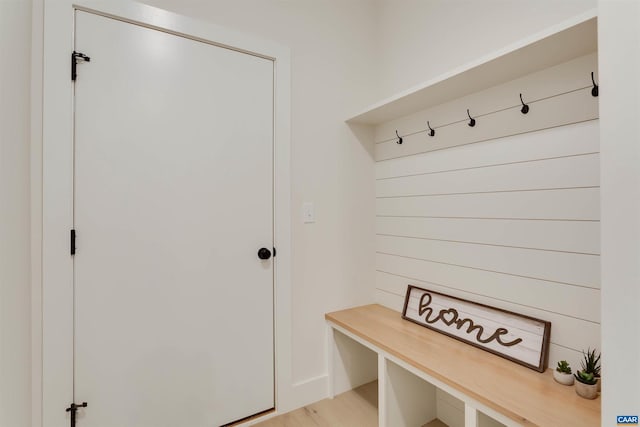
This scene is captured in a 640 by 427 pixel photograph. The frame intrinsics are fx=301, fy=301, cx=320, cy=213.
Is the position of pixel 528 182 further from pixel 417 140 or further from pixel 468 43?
pixel 468 43

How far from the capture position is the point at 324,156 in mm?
1919

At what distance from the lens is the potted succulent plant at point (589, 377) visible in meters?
1.04

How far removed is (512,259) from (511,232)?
124mm

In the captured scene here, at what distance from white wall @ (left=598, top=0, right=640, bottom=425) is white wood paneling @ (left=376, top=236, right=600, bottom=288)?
627 millimetres

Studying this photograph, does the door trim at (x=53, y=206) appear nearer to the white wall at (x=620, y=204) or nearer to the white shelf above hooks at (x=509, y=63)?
the white shelf above hooks at (x=509, y=63)

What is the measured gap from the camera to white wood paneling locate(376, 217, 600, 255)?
3.83 ft

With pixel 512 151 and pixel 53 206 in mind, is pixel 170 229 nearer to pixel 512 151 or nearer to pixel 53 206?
pixel 53 206

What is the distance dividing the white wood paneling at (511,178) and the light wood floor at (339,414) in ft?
4.29

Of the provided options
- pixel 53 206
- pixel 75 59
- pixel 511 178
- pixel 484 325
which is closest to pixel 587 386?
pixel 484 325

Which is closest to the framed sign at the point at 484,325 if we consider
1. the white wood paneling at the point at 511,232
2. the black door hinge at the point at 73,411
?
the white wood paneling at the point at 511,232

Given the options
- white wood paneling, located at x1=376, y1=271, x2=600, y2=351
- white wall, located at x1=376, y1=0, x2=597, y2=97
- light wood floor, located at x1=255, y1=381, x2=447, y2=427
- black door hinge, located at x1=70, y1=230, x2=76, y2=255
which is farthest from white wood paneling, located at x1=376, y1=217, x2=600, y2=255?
black door hinge, located at x1=70, y1=230, x2=76, y2=255

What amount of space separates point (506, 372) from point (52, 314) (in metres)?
1.86

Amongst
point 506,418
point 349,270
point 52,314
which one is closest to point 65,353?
point 52,314

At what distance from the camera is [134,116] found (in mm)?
1384
